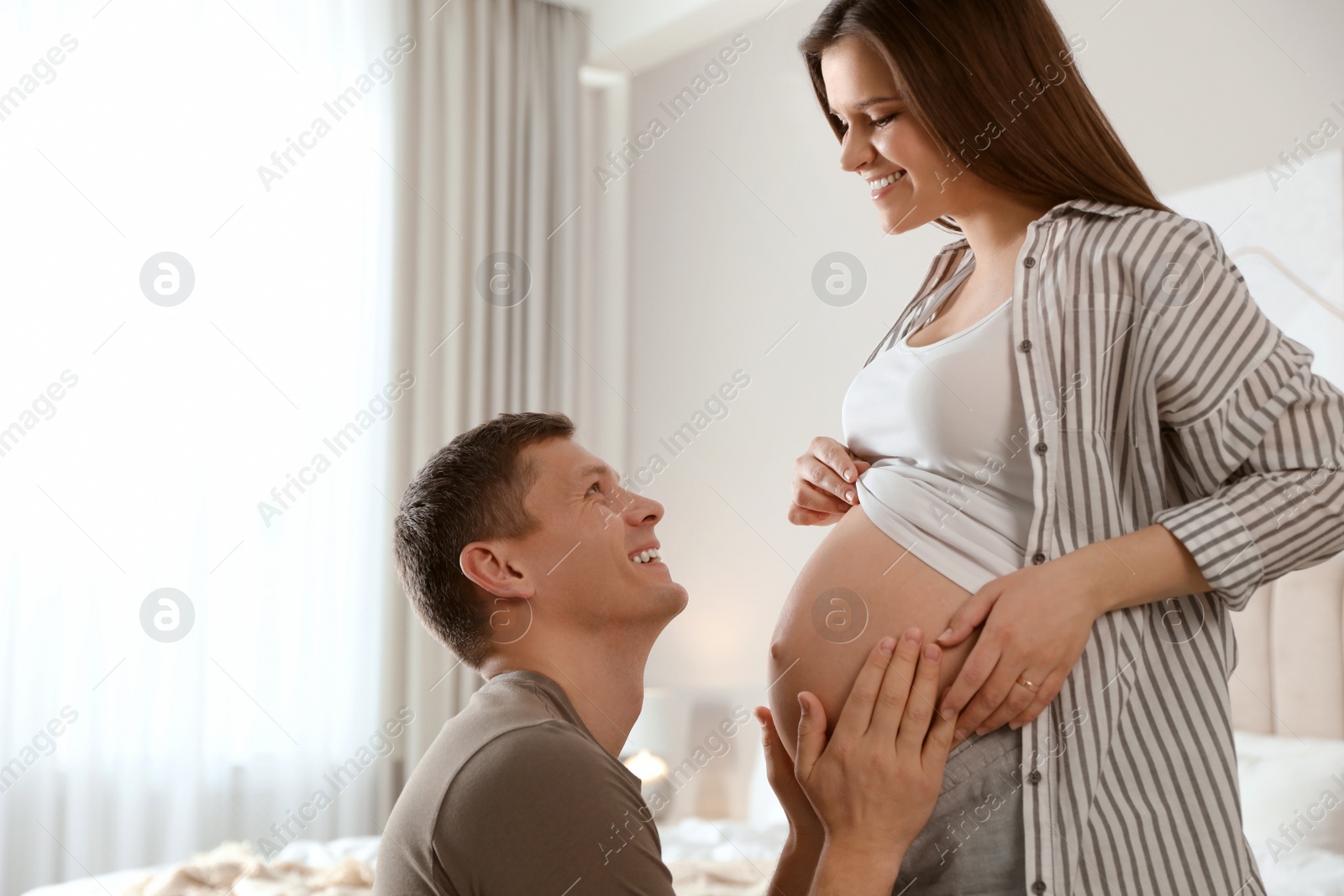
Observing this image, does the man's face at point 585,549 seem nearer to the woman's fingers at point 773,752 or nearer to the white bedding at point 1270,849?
the woman's fingers at point 773,752

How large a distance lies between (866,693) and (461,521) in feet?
1.81

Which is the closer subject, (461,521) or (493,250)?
(461,521)

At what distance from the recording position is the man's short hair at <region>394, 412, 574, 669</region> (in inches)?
50.8

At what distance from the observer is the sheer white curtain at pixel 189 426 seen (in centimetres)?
310

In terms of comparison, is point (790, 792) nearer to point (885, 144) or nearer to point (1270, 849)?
point (885, 144)

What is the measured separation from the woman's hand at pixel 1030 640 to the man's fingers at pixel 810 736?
0.14m

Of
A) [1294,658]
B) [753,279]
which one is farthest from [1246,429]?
[753,279]

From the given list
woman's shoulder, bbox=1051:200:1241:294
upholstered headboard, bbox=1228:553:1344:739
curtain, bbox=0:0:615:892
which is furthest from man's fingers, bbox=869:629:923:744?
curtain, bbox=0:0:615:892

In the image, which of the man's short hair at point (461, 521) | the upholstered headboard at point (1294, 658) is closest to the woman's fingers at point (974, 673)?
the man's short hair at point (461, 521)

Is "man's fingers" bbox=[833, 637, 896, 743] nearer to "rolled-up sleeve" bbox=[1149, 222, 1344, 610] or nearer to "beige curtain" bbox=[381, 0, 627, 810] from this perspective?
"rolled-up sleeve" bbox=[1149, 222, 1344, 610]

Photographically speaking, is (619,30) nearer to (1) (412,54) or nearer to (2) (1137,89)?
→ (1) (412,54)

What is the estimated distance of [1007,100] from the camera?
1047 millimetres

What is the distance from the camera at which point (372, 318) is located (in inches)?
146

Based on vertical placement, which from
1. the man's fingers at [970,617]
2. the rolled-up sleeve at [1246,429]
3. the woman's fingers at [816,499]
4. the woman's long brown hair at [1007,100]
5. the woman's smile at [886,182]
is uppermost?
the woman's long brown hair at [1007,100]
